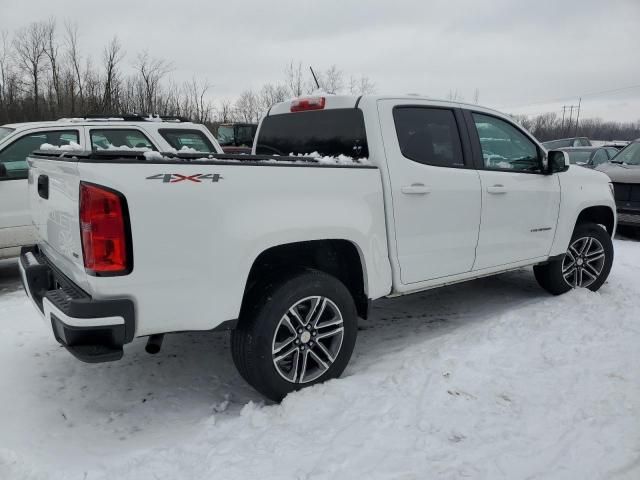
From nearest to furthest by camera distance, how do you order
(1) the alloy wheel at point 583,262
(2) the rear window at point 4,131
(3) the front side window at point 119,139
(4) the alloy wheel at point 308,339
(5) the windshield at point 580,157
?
(4) the alloy wheel at point 308,339 < (1) the alloy wheel at point 583,262 < (2) the rear window at point 4,131 < (3) the front side window at point 119,139 < (5) the windshield at point 580,157

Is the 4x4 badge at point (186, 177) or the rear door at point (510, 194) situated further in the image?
the rear door at point (510, 194)

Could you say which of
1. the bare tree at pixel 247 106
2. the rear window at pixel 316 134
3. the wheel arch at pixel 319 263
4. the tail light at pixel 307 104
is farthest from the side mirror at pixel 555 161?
the bare tree at pixel 247 106

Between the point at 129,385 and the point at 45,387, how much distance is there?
54cm

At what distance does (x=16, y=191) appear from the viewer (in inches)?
234

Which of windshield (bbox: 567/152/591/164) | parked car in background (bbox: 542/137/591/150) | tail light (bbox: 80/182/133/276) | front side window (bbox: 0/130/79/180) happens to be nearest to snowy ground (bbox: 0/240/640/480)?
tail light (bbox: 80/182/133/276)

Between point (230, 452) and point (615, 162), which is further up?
point (615, 162)

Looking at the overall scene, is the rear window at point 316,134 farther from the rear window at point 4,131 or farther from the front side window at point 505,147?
the rear window at point 4,131

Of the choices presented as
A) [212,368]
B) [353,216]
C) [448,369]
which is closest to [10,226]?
[212,368]

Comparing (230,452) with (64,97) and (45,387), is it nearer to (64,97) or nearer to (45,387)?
(45,387)

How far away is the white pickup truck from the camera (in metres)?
2.55

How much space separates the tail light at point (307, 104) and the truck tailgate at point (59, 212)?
74.8 inches

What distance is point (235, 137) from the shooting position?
18.0m

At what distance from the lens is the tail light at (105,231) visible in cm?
248

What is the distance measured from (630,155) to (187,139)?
837cm
